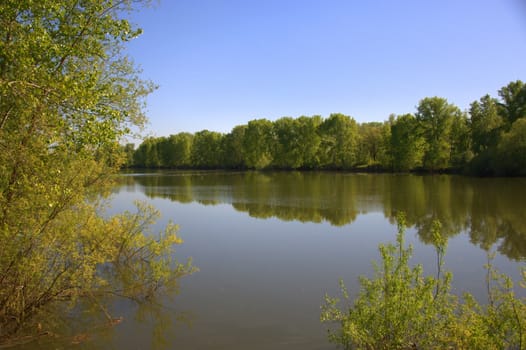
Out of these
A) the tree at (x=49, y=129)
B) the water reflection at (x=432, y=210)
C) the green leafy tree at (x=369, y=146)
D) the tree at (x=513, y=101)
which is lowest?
the water reflection at (x=432, y=210)

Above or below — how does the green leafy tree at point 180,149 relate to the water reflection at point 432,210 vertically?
above

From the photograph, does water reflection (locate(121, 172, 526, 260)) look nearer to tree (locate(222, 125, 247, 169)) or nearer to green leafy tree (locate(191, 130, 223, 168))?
tree (locate(222, 125, 247, 169))

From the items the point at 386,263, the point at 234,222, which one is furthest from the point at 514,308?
the point at 234,222

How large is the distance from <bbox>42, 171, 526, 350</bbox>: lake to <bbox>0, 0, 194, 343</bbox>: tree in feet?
5.65

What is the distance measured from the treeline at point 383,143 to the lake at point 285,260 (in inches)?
1060

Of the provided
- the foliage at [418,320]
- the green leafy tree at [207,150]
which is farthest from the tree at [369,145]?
the foliage at [418,320]

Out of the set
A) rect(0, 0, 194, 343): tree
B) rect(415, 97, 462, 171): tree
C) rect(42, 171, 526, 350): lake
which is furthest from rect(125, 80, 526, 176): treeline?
rect(0, 0, 194, 343): tree

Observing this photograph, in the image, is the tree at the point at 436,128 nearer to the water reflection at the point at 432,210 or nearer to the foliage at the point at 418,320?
the water reflection at the point at 432,210

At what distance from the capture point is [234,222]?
67.9 feet

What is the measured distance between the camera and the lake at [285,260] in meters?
7.64

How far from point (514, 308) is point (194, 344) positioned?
A: 5598 millimetres

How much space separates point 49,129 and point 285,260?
8.80 m

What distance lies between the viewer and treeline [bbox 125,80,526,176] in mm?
51875

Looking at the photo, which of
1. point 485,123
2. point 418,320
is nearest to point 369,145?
point 485,123
